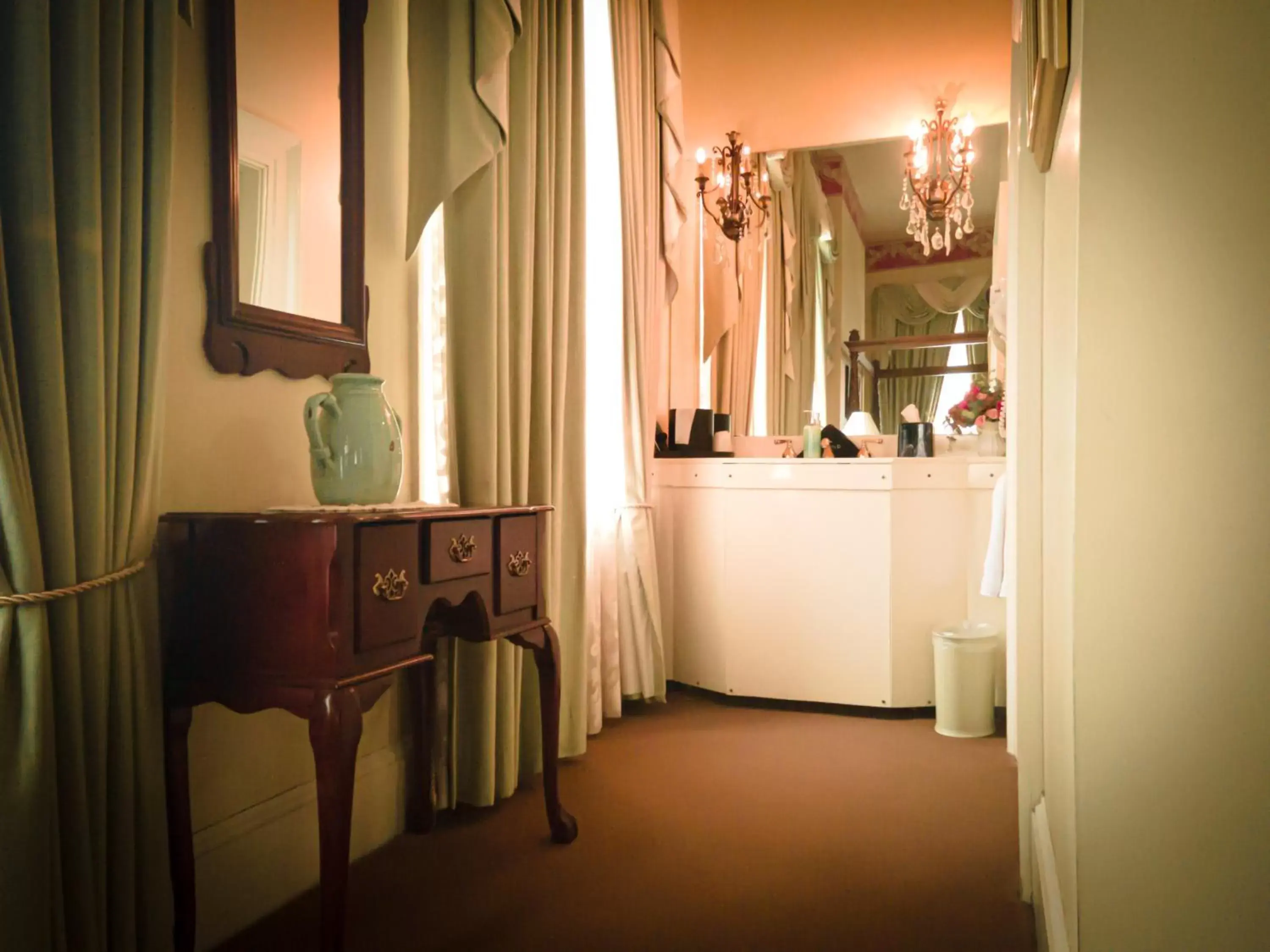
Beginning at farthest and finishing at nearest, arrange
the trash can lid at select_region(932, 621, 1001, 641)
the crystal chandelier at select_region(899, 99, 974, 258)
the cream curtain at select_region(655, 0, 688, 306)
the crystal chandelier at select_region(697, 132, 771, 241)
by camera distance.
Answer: the crystal chandelier at select_region(697, 132, 771, 241) < the crystal chandelier at select_region(899, 99, 974, 258) < the cream curtain at select_region(655, 0, 688, 306) < the trash can lid at select_region(932, 621, 1001, 641)

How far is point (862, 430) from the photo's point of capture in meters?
3.75

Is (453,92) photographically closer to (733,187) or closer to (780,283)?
(733,187)

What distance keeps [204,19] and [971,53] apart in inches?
115

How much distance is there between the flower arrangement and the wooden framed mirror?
2.49 metres

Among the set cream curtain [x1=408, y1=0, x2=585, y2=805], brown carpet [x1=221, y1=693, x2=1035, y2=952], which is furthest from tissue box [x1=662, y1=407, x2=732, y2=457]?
brown carpet [x1=221, y1=693, x2=1035, y2=952]

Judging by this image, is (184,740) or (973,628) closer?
(184,740)

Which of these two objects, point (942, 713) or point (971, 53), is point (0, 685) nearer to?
point (942, 713)

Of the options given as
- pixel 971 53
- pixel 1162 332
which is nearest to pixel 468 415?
pixel 1162 332

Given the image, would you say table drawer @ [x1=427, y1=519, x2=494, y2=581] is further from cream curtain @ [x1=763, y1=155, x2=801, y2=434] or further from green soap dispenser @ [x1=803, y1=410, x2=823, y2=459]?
cream curtain @ [x1=763, y1=155, x2=801, y2=434]

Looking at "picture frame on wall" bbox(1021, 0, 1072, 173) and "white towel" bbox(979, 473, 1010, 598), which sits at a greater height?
"picture frame on wall" bbox(1021, 0, 1072, 173)

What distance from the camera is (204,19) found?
63.4 inches

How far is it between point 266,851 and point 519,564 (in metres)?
0.72

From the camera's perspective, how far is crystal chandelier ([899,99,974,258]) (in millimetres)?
3631

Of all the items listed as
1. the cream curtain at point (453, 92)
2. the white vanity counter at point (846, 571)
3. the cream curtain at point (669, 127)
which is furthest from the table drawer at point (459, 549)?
the cream curtain at point (669, 127)
